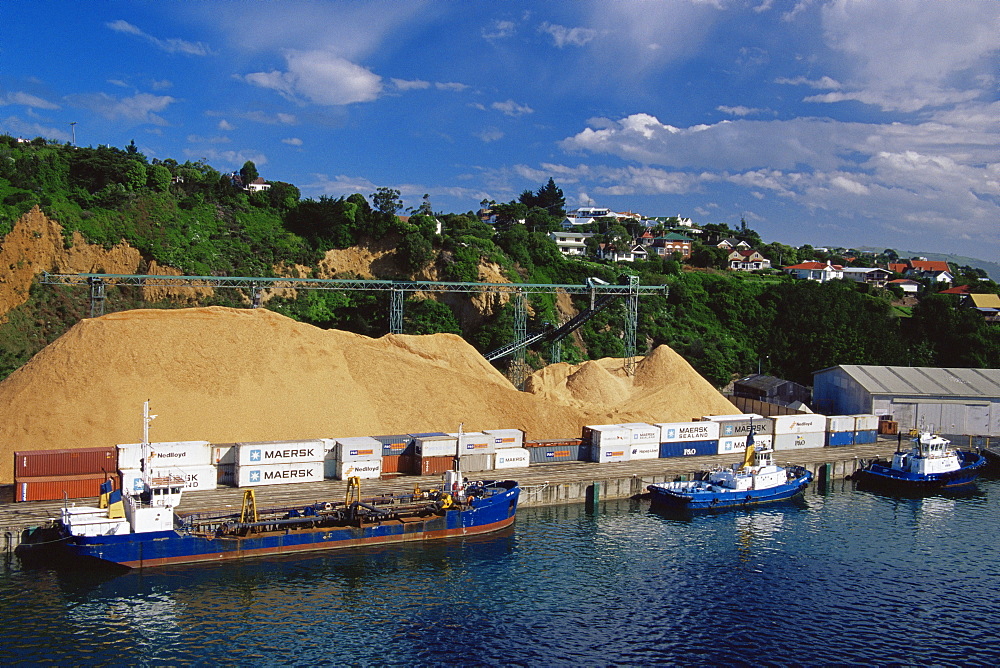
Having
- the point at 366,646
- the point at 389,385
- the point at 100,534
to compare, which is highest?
the point at 389,385

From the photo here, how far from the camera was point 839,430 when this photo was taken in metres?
73.2

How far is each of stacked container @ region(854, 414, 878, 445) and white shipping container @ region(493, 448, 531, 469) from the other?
3364cm

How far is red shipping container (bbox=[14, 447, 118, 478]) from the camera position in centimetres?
4644

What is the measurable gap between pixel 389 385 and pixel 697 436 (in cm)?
2505

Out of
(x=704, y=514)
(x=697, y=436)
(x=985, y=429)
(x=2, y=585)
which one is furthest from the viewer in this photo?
(x=985, y=429)

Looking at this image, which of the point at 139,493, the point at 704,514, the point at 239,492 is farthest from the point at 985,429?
the point at 139,493

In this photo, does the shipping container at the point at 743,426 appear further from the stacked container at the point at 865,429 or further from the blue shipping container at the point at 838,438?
the stacked container at the point at 865,429

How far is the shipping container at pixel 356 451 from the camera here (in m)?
54.1

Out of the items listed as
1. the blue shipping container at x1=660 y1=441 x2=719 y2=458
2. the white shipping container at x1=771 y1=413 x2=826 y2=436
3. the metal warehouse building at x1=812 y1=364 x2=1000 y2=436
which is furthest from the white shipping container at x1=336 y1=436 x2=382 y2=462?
the metal warehouse building at x1=812 y1=364 x2=1000 y2=436

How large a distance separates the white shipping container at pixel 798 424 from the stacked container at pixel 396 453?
32.2 metres

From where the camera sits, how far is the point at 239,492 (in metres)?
50.2

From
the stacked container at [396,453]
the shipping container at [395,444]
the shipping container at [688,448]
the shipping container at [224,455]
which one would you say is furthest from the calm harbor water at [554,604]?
the shipping container at [688,448]

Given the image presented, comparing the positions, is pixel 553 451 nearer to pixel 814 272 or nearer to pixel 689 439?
pixel 689 439

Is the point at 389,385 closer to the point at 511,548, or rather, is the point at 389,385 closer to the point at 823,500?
the point at 511,548
